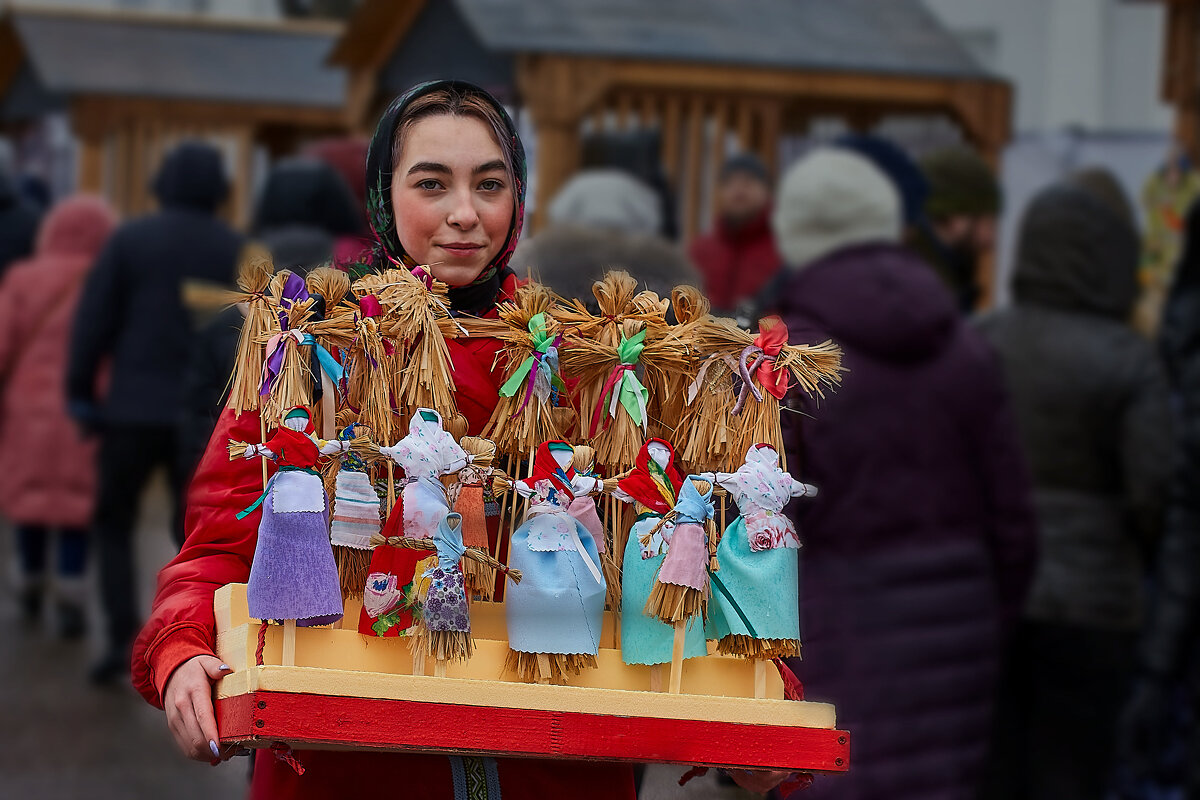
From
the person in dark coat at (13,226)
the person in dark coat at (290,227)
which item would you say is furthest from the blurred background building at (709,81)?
the person in dark coat at (13,226)

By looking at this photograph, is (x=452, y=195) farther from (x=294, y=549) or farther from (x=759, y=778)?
(x=759, y=778)

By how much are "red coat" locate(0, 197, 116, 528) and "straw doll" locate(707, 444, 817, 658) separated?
6221 millimetres

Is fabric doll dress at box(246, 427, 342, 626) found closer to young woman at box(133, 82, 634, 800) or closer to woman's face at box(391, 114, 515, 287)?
young woman at box(133, 82, 634, 800)

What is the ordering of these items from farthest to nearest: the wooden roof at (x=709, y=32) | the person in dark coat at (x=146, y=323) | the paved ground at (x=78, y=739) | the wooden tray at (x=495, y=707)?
the wooden roof at (x=709, y=32) < the person in dark coat at (x=146, y=323) < the paved ground at (x=78, y=739) < the wooden tray at (x=495, y=707)

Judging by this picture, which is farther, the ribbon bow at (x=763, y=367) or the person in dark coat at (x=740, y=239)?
the person in dark coat at (x=740, y=239)

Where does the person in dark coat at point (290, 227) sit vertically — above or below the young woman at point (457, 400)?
above

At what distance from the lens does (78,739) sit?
246 inches

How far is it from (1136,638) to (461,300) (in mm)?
2834

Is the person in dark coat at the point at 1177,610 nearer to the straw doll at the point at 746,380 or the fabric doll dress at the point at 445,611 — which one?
the straw doll at the point at 746,380

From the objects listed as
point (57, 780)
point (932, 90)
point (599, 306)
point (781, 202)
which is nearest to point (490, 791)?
point (599, 306)

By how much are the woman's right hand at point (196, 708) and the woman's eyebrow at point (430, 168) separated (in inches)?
24.7

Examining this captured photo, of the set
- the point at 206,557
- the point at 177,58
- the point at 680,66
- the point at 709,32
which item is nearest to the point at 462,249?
the point at 206,557

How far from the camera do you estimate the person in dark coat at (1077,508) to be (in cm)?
447

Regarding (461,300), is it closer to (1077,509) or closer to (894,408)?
(894,408)
